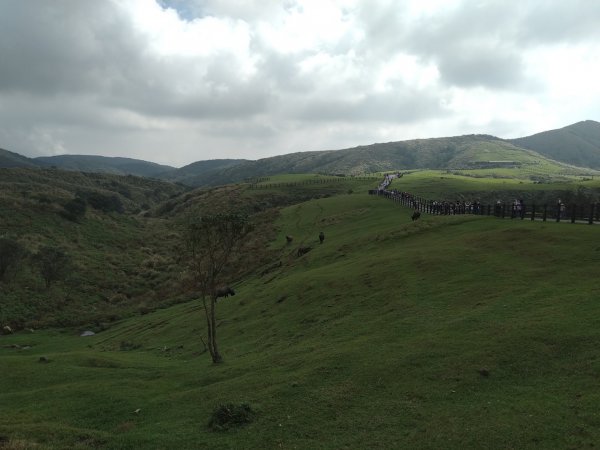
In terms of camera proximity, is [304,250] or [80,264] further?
[80,264]

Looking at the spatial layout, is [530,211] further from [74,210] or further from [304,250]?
[74,210]

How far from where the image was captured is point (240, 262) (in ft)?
213

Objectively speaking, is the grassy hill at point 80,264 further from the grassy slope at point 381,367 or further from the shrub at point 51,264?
the grassy slope at point 381,367

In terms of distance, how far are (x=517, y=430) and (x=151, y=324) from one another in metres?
37.4

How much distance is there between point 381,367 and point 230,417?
614 centimetres

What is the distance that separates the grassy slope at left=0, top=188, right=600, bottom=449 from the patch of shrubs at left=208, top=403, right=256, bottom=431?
0.40m

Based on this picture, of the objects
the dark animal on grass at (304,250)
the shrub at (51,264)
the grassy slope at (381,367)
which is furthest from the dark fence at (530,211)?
the shrub at (51,264)

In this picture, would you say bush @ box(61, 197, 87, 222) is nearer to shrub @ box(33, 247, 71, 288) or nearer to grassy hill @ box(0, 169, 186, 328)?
grassy hill @ box(0, 169, 186, 328)

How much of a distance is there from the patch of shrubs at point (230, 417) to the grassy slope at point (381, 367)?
40 cm

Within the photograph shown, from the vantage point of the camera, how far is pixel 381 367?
18031 mm

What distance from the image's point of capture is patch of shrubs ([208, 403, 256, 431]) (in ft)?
51.1

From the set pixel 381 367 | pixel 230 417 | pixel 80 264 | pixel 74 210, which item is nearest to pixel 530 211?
pixel 381 367

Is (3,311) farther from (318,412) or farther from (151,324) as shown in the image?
(318,412)

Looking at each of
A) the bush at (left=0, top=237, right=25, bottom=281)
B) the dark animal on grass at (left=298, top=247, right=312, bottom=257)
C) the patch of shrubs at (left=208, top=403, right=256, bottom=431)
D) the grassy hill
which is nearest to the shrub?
the grassy hill
